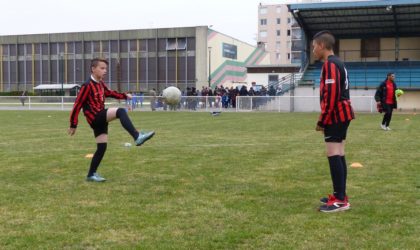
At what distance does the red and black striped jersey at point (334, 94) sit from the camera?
5559mm

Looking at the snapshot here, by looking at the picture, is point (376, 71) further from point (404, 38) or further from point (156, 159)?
point (156, 159)

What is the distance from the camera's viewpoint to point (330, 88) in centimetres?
555

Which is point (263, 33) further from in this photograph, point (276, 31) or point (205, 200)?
point (205, 200)

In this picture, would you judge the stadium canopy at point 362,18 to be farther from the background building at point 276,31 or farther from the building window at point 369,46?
the background building at point 276,31

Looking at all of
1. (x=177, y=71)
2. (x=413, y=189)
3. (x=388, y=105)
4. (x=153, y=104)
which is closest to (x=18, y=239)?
(x=413, y=189)

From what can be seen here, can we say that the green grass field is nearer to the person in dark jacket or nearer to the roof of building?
the person in dark jacket

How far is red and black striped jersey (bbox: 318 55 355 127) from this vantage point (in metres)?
5.56

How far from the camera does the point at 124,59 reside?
78250 mm

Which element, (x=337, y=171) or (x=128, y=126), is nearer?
(x=337, y=171)

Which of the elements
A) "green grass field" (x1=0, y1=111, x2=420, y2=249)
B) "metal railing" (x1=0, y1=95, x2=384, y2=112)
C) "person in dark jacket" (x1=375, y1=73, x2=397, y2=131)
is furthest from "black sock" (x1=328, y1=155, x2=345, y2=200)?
"metal railing" (x1=0, y1=95, x2=384, y2=112)

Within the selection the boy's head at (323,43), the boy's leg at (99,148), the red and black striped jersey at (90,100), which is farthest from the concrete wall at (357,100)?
the boy's head at (323,43)

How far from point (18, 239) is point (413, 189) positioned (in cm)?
478

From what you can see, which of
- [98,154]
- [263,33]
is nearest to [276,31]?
[263,33]

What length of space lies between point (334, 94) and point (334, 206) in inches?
46.9
